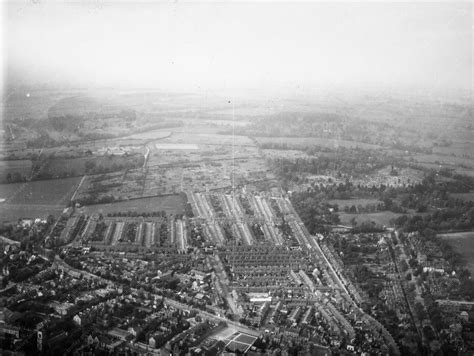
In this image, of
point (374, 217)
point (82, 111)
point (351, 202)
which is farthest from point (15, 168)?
point (374, 217)

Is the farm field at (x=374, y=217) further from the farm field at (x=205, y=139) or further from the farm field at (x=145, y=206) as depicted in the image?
the farm field at (x=205, y=139)

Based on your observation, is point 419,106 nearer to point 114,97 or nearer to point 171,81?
point 171,81

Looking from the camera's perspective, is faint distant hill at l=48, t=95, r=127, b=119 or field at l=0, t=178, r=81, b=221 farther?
faint distant hill at l=48, t=95, r=127, b=119

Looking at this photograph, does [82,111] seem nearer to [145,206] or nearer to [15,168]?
[15,168]

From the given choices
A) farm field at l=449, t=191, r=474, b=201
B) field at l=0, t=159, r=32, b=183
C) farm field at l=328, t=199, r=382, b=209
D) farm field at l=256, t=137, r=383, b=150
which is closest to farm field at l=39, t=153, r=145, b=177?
field at l=0, t=159, r=32, b=183

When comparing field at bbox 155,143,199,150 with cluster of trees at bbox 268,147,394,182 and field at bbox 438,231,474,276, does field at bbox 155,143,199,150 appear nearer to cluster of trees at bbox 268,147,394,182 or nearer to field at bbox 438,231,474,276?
cluster of trees at bbox 268,147,394,182
